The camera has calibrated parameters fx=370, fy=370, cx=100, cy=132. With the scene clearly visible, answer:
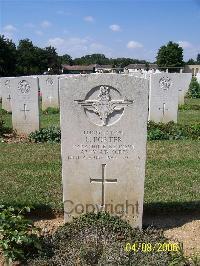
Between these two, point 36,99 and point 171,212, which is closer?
point 171,212

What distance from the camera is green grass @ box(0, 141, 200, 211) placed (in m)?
5.77

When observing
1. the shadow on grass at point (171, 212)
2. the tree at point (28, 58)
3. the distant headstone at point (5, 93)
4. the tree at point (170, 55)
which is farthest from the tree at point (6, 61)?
the shadow on grass at point (171, 212)

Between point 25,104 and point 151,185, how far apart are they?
6.22 meters

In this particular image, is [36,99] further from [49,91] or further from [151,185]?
[49,91]

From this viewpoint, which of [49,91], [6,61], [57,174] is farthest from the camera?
[6,61]

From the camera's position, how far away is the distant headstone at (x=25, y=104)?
11.2 m

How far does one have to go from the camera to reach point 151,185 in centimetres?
639

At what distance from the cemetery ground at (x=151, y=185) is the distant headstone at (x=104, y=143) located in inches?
24.7

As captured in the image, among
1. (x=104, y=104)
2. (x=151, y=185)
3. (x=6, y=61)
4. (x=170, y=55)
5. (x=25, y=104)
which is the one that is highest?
(x=170, y=55)

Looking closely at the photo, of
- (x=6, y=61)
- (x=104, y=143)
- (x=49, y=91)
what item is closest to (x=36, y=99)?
(x=49, y=91)

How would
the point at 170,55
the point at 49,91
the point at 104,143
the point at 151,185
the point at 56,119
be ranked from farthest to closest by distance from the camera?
the point at 170,55, the point at 49,91, the point at 56,119, the point at 151,185, the point at 104,143

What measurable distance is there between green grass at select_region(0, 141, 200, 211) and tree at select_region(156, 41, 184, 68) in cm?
6665
